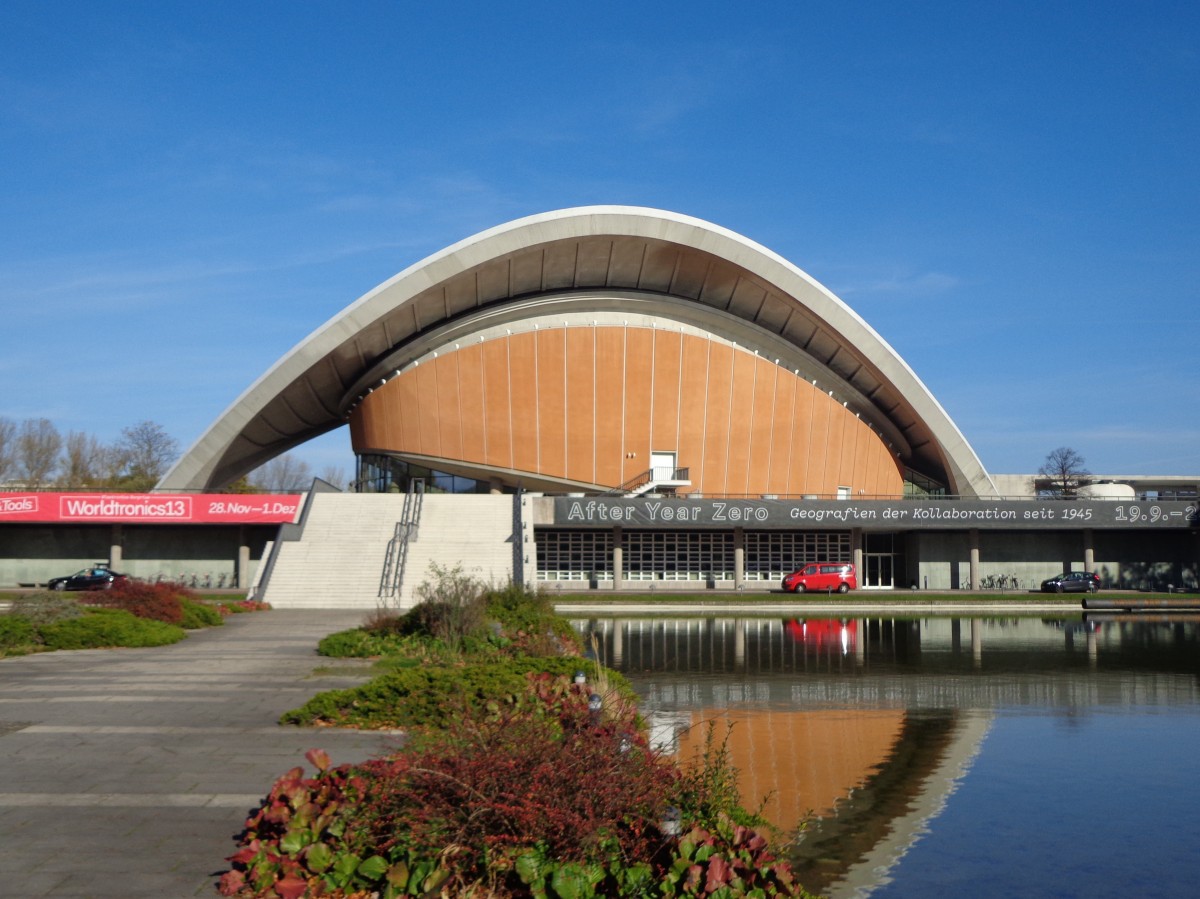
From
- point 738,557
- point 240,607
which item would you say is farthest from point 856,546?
point 240,607

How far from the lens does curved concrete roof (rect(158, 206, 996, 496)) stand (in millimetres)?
45000

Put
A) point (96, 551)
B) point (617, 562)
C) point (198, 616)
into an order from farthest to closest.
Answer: point (96, 551) < point (617, 562) < point (198, 616)

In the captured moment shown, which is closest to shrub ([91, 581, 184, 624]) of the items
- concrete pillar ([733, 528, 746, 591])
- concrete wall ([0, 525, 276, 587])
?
concrete wall ([0, 525, 276, 587])

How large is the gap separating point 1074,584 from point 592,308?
893 inches

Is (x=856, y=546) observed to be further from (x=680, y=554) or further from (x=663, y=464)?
(x=663, y=464)

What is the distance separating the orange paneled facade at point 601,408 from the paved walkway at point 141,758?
96.0ft

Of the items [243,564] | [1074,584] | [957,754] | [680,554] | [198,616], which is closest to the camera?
[957,754]

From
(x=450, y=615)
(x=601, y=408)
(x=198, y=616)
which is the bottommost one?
(x=198, y=616)

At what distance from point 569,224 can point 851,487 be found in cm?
1792

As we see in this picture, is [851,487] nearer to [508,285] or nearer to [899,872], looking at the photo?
[508,285]

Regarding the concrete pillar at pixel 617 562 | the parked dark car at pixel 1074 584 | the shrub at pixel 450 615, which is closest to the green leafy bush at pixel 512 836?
the shrub at pixel 450 615

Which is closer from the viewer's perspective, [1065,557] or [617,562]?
[617,562]

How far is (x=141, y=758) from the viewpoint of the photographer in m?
9.84

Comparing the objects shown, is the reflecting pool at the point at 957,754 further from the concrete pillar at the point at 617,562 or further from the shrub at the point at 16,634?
the concrete pillar at the point at 617,562
